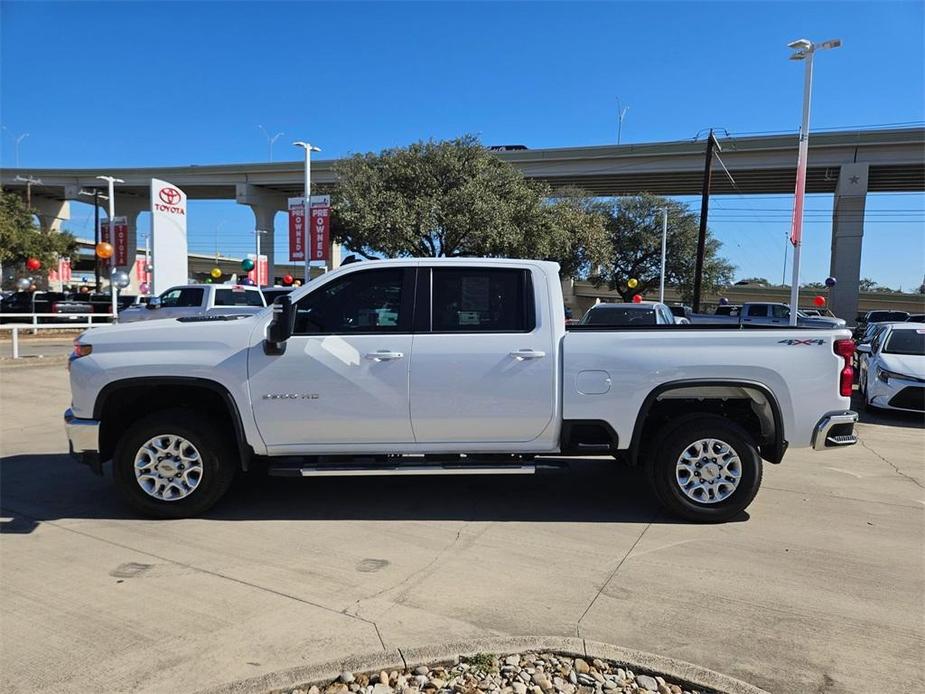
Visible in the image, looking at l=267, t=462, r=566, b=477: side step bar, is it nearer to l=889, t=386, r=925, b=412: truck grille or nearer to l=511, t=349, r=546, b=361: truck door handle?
l=511, t=349, r=546, b=361: truck door handle

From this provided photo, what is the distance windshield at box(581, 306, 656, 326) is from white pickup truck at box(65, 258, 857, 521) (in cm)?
758

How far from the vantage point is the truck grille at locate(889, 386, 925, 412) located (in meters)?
9.83

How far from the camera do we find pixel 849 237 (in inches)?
1607

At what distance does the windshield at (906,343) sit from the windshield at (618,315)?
3874 millimetres

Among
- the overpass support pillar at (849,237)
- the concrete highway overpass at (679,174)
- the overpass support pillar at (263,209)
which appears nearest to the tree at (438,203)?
the concrete highway overpass at (679,174)

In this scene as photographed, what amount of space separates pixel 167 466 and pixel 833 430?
503 centimetres

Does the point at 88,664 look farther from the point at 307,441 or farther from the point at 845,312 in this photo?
the point at 845,312

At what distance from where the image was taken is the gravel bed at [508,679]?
112 inches

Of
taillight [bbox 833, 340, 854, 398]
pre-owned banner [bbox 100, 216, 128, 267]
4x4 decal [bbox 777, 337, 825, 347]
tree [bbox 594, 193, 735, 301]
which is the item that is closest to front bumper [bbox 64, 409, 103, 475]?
4x4 decal [bbox 777, 337, 825, 347]

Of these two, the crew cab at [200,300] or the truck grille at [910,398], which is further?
the crew cab at [200,300]

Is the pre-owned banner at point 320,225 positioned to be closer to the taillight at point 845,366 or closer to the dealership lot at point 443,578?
the dealership lot at point 443,578

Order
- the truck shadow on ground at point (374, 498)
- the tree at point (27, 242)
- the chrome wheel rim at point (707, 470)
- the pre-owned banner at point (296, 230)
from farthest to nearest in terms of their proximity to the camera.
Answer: the tree at point (27, 242) → the pre-owned banner at point (296, 230) → the truck shadow on ground at point (374, 498) → the chrome wheel rim at point (707, 470)

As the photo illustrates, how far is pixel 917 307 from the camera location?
229 ft

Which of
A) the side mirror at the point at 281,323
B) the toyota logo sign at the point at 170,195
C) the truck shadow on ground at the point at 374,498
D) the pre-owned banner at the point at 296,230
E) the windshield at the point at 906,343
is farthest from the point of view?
the pre-owned banner at the point at 296,230
